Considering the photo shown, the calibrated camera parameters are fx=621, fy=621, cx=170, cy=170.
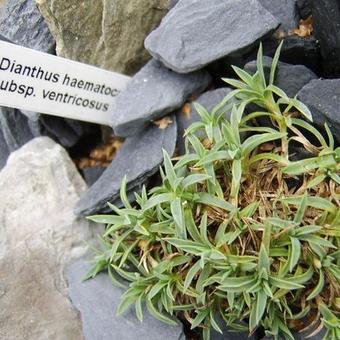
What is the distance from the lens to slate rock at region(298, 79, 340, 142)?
5.40ft

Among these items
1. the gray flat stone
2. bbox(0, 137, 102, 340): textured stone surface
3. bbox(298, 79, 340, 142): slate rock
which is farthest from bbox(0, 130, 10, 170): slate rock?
bbox(298, 79, 340, 142): slate rock

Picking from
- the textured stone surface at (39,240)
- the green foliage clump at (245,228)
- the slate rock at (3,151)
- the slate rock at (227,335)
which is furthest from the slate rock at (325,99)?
the slate rock at (3,151)

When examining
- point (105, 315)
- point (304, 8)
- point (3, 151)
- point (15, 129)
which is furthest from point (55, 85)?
point (304, 8)

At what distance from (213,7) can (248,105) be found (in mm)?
319

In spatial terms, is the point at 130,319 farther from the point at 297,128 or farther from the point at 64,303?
the point at 297,128

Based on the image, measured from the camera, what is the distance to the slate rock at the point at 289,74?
1801 mm

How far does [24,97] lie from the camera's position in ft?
6.44

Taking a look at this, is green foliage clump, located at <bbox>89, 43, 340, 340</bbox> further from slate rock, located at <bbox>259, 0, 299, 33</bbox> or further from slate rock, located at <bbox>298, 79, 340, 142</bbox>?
slate rock, located at <bbox>259, 0, 299, 33</bbox>

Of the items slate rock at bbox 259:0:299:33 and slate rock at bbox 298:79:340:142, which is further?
slate rock at bbox 259:0:299:33

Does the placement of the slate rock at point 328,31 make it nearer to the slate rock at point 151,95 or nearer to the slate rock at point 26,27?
the slate rock at point 151,95

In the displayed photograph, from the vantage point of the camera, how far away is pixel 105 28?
6.75 ft

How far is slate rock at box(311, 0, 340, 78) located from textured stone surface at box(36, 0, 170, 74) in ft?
1.74

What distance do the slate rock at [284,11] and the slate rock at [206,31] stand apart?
0.47 feet

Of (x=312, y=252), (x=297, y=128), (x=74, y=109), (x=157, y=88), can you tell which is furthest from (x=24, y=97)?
(x=312, y=252)
